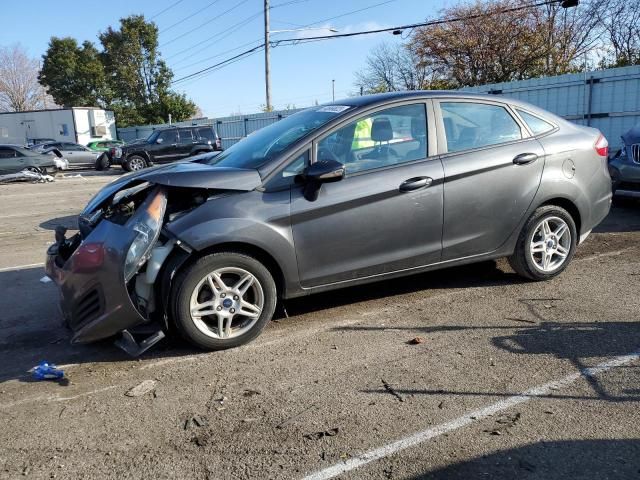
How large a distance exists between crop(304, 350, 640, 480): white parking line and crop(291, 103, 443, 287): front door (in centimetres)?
156

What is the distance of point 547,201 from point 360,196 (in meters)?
1.94

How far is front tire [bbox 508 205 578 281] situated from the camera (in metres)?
5.05

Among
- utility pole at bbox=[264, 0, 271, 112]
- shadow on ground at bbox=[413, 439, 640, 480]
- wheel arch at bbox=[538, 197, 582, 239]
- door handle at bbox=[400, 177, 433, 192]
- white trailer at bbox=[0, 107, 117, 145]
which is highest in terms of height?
utility pole at bbox=[264, 0, 271, 112]

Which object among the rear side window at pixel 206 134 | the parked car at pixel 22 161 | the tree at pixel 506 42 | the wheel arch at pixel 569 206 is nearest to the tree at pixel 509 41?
the tree at pixel 506 42

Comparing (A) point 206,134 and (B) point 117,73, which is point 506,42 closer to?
(A) point 206,134

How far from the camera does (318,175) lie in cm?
406

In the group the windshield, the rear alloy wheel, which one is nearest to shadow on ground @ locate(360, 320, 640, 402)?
the windshield

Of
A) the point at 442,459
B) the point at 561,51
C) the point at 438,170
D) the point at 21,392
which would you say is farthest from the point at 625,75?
the point at 561,51

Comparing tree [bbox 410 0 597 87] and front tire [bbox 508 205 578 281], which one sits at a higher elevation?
tree [bbox 410 0 597 87]

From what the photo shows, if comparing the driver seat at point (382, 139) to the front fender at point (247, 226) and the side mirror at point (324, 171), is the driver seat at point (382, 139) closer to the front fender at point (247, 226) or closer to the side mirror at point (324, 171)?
the side mirror at point (324, 171)

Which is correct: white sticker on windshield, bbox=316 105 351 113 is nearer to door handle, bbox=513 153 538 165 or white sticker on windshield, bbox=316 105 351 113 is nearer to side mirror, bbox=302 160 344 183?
side mirror, bbox=302 160 344 183

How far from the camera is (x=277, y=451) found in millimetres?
2812

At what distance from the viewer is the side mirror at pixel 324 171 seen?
4066 millimetres

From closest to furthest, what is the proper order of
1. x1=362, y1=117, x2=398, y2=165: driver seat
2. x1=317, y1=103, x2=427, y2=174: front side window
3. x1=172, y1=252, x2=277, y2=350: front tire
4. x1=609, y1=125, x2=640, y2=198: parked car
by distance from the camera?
x1=172, y1=252, x2=277, y2=350: front tire, x1=317, y1=103, x2=427, y2=174: front side window, x1=362, y1=117, x2=398, y2=165: driver seat, x1=609, y1=125, x2=640, y2=198: parked car
